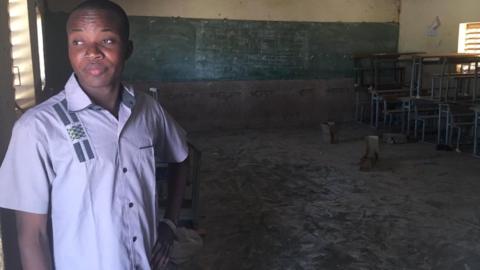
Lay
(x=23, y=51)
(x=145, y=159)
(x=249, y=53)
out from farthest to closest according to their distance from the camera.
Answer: (x=249, y=53) < (x=23, y=51) < (x=145, y=159)

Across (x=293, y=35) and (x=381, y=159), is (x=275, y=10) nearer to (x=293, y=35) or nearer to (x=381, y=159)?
(x=293, y=35)

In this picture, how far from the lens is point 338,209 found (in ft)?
13.9

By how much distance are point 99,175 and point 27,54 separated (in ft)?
6.44

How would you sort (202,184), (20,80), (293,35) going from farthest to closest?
(293,35) < (202,184) < (20,80)

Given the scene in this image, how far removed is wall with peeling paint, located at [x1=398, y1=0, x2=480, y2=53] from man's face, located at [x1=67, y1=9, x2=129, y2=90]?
7.38 metres

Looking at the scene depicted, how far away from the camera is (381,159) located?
6.00m

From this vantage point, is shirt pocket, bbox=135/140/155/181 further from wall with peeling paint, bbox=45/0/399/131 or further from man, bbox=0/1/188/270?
wall with peeling paint, bbox=45/0/399/131

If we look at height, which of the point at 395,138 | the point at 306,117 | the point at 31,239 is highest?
the point at 31,239

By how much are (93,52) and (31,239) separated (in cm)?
48

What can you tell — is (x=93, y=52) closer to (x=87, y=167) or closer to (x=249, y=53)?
(x=87, y=167)

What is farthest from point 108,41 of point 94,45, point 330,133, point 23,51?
point 330,133

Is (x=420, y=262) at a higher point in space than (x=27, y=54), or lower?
lower

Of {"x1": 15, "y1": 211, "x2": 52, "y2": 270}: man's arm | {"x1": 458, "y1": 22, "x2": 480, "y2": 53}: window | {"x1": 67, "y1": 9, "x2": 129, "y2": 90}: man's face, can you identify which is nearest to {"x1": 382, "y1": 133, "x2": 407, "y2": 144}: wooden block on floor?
{"x1": 458, "y1": 22, "x2": 480, "y2": 53}: window

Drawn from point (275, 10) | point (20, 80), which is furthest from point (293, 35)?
point (20, 80)
